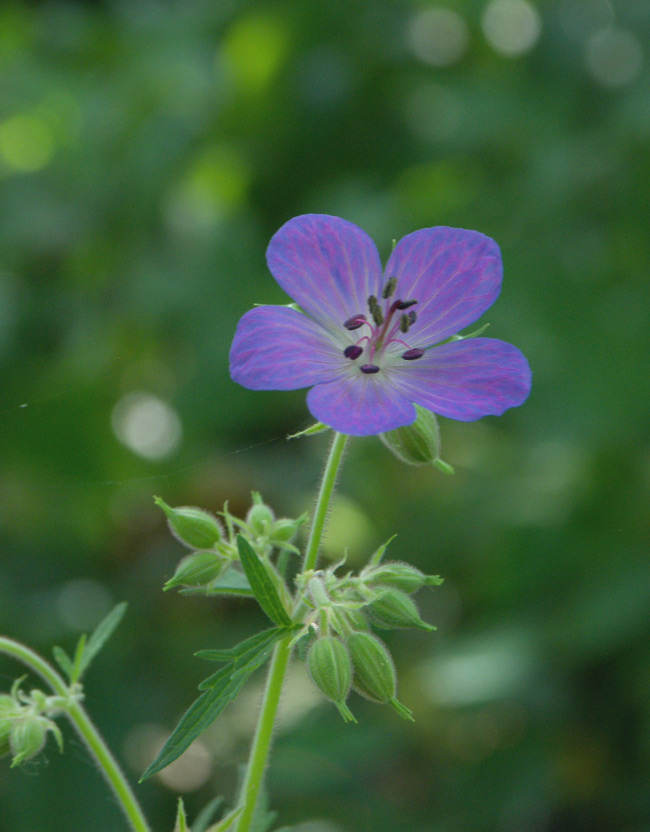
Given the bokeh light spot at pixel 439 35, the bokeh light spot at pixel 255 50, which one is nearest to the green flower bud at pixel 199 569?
the bokeh light spot at pixel 255 50

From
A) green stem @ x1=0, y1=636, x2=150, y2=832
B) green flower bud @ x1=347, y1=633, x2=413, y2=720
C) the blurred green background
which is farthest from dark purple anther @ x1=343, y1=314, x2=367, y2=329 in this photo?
the blurred green background

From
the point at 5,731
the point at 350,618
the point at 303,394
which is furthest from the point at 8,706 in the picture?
the point at 303,394

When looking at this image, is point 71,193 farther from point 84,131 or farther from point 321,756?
point 321,756

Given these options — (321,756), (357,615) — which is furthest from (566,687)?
(357,615)

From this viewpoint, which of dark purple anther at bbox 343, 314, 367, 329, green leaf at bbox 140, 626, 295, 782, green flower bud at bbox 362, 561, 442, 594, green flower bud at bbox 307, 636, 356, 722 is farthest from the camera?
dark purple anther at bbox 343, 314, 367, 329

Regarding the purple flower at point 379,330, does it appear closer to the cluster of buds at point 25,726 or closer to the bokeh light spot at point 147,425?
the cluster of buds at point 25,726

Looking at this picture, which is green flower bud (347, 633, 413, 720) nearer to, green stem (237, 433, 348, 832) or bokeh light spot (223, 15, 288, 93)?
green stem (237, 433, 348, 832)
